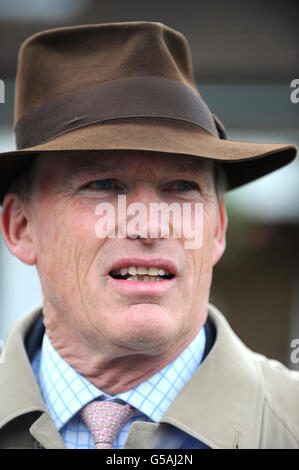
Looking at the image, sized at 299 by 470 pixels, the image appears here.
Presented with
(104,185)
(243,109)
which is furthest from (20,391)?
(243,109)

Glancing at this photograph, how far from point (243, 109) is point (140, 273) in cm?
295

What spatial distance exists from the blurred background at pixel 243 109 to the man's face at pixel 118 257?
5.97 ft

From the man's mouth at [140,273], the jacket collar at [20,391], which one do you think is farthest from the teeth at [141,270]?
the jacket collar at [20,391]

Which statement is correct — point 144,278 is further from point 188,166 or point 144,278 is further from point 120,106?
point 120,106

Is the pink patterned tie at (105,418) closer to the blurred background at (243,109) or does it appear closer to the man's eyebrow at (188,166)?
the man's eyebrow at (188,166)

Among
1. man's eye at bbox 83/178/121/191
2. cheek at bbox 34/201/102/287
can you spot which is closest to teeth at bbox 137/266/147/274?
cheek at bbox 34/201/102/287

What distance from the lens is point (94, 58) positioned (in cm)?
188

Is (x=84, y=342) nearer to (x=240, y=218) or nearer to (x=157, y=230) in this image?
(x=157, y=230)

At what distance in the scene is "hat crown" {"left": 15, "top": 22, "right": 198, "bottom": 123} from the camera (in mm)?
1829

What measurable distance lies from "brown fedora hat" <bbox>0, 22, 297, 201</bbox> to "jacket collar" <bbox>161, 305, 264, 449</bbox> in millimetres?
695

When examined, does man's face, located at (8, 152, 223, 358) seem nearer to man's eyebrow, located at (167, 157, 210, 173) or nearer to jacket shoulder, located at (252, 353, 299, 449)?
man's eyebrow, located at (167, 157, 210, 173)

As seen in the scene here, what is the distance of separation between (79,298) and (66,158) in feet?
1.53

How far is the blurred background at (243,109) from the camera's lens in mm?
3842
